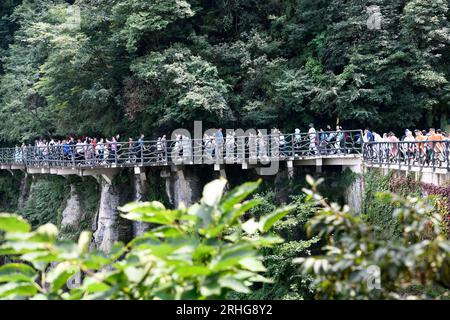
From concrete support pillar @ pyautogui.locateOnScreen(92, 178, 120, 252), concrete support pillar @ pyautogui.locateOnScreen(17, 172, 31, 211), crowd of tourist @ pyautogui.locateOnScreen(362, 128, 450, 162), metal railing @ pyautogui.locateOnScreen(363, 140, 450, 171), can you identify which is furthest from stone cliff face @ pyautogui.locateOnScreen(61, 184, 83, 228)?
metal railing @ pyautogui.locateOnScreen(363, 140, 450, 171)

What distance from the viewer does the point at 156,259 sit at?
3.15 meters

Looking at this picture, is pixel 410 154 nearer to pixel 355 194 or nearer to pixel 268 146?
pixel 355 194

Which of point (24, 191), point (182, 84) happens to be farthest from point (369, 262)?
point (24, 191)

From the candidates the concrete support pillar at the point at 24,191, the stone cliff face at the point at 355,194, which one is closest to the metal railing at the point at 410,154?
the stone cliff face at the point at 355,194

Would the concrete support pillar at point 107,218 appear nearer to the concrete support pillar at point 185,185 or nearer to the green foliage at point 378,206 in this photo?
the concrete support pillar at point 185,185

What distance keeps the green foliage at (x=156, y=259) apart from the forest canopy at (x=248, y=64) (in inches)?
709

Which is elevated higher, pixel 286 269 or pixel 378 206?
pixel 378 206

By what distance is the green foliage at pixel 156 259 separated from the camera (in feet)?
10.2

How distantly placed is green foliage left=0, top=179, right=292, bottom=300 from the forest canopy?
18019 mm

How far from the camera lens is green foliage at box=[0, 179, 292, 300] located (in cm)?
310

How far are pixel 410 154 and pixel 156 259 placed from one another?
1331 cm

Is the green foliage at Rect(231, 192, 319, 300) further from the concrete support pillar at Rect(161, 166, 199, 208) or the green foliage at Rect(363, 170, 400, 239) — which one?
the concrete support pillar at Rect(161, 166, 199, 208)

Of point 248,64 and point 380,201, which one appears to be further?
point 248,64
